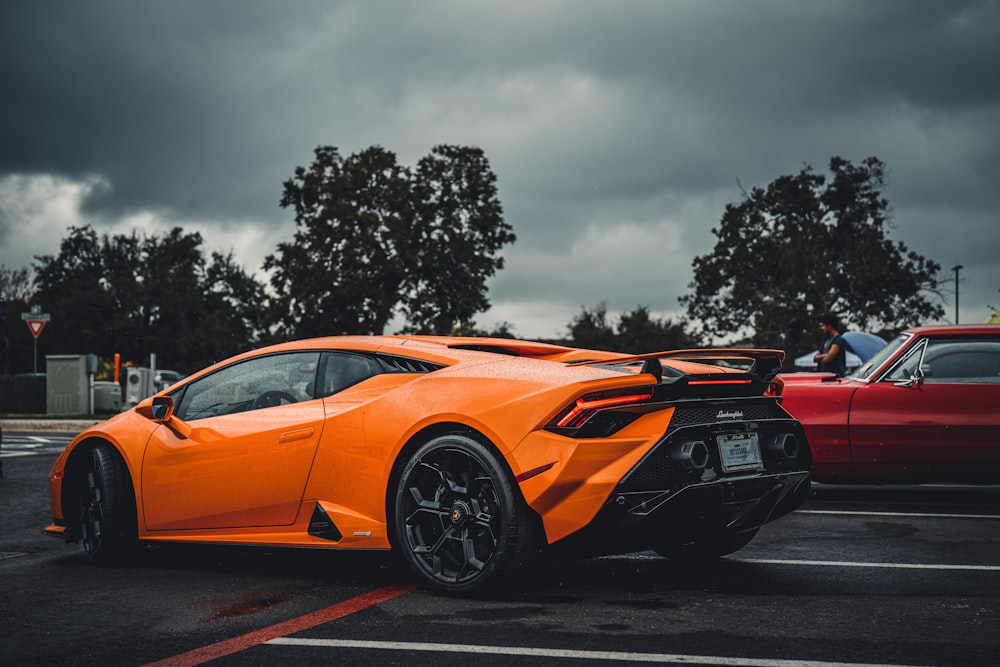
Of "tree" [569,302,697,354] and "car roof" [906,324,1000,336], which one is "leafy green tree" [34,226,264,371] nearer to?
"tree" [569,302,697,354]

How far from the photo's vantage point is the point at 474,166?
172 ft

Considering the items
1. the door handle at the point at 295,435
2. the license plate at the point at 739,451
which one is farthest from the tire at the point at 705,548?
the door handle at the point at 295,435

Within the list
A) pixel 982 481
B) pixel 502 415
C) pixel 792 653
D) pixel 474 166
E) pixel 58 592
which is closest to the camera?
pixel 792 653

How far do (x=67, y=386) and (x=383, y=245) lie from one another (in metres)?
22.2

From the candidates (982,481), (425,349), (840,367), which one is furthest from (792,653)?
(840,367)

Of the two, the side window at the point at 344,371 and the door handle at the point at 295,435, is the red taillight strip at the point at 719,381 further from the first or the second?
the door handle at the point at 295,435

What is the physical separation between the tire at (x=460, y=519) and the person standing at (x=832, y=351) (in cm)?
782

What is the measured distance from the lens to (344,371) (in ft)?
18.5

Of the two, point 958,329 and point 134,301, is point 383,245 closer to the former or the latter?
point 134,301

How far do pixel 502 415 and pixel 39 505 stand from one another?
20.4 ft

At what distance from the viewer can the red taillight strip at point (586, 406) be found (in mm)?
4688

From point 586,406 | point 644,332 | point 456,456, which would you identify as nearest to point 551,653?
point 586,406

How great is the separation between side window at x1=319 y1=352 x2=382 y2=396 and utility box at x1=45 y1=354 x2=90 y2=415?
24509 millimetres

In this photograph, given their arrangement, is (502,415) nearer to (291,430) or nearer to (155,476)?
(291,430)
